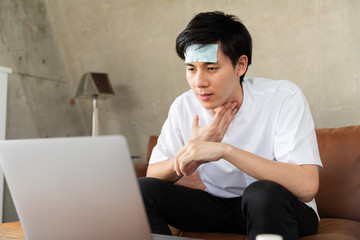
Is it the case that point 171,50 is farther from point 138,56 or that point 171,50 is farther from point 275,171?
point 275,171

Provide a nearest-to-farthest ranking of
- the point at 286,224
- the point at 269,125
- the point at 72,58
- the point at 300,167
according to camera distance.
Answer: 1. the point at 286,224
2. the point at 300,167
3. the point at 269,125
4. the point at 72,58

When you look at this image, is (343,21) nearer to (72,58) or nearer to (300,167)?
(300,167)

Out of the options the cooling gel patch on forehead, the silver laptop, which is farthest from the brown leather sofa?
the silver laptop

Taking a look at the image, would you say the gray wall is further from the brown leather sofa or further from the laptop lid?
the laptop lid

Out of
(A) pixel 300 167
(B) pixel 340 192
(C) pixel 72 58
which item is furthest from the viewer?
(C) pixel 72 58

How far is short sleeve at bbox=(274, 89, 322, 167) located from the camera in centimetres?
136

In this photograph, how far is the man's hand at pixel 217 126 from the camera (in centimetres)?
151

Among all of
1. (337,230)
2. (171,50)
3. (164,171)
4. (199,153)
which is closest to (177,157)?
(199,153)

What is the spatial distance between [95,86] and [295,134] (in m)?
1.98

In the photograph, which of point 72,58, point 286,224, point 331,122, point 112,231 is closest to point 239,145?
point 286,224

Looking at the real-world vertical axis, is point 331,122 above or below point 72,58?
below

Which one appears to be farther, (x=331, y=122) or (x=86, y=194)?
(x=331, y=122)

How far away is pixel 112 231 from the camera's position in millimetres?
822

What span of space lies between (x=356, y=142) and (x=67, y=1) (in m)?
2.61
